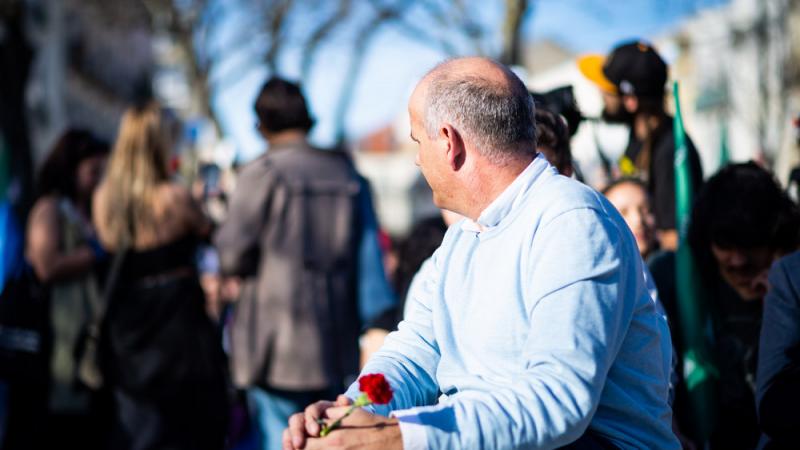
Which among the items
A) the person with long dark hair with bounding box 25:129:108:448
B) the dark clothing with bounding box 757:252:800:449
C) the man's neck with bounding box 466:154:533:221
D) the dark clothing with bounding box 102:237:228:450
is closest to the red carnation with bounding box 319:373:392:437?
the man's neck with bounding box 466:154:533:221

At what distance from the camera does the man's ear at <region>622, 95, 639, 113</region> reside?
15.8ft

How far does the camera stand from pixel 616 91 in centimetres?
484

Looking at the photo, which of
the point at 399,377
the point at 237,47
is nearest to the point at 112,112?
A: the point at 237,47

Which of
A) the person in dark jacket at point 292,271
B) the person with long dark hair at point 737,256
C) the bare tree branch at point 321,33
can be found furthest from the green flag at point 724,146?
the bare tree branch at point 321,33

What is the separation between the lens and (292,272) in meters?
5.38

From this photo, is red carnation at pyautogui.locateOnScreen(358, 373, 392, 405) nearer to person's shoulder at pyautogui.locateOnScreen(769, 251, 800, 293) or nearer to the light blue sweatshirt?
the light blue sweatshirt

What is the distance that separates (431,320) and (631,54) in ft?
7.76

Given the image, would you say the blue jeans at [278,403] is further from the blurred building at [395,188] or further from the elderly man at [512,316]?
the blurred building at [395,188]

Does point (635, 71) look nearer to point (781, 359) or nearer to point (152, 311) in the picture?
point (781, 359)

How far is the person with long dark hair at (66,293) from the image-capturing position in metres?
5.46

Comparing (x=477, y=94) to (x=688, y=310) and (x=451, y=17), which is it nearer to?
(x=688, y=310)

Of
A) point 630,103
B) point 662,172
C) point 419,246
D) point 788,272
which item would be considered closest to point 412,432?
point 788,272

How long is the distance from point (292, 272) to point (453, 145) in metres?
3.07

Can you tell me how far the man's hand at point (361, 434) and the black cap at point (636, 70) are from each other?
2.87 metres
